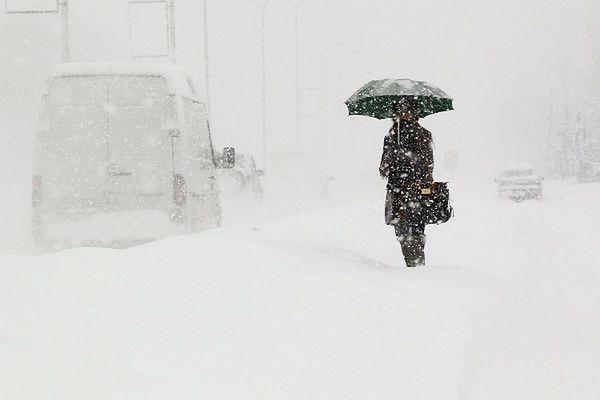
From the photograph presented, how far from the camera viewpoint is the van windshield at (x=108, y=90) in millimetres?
9328

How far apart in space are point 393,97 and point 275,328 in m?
4.64

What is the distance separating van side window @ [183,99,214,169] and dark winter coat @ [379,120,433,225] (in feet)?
7.55

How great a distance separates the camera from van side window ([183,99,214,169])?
9.60m

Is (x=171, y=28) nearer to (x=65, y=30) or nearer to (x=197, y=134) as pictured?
(x=65, y=30)

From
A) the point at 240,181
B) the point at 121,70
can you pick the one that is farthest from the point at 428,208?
the point at 240,181

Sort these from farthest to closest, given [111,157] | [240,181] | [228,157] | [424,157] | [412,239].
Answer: [240,181] < [228,157] < [111,157] < [412,239] < [424,157]

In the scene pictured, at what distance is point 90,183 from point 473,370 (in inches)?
211

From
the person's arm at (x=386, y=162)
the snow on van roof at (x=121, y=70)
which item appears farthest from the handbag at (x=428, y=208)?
the snow on van roof at (x=121, y=70)

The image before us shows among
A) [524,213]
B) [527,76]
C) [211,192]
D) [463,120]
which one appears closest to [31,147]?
[524,213]

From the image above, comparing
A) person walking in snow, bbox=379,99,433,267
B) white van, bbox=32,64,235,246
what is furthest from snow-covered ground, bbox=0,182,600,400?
white van, bbox=32,64,235,246

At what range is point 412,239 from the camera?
8.64 m

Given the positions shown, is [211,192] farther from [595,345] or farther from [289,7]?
[289,7]

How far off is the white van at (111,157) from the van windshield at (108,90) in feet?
0.04

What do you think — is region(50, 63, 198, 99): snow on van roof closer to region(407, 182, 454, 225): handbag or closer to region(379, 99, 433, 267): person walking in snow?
region(379, 99, 433, 267): person walking in snow
